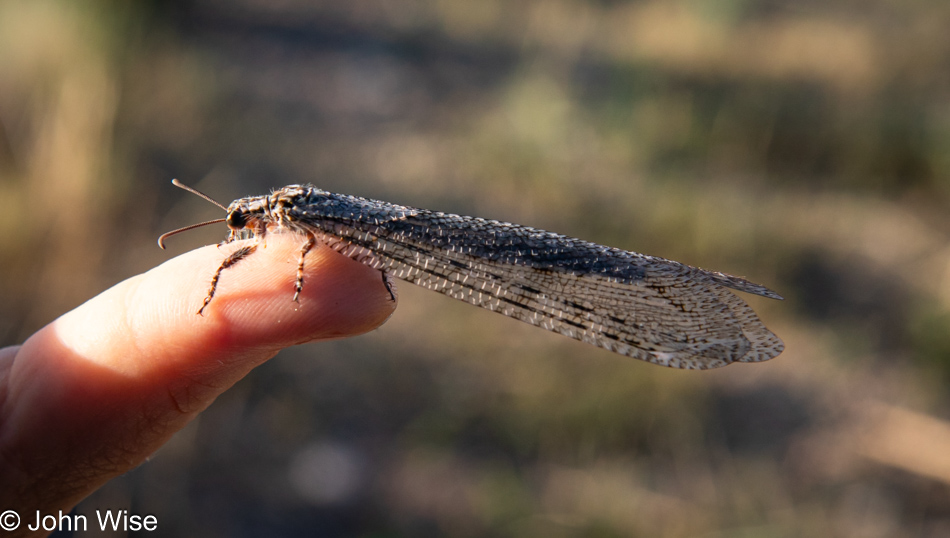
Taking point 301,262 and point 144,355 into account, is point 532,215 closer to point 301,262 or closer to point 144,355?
point 301,262

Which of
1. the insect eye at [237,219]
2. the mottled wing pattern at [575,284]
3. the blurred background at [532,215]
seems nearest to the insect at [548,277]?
the mottled wing pattern at [575,284]

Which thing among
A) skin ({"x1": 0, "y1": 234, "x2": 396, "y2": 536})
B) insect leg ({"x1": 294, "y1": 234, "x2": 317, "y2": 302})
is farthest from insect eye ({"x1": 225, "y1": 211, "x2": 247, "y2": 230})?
insect leg ({"x1": 294, "y1": 234, "x2": 317, "y2": 302})

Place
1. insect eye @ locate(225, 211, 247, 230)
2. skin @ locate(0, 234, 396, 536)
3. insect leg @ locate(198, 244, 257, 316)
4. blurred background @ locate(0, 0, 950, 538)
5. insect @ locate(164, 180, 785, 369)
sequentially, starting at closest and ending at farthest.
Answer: skin @ locate(0, 234, 396, 536)
insect @ locate(164, 180, 785, 369)
insect leg @ locate(198, 244, 257, 316)
insect eye @ locate(225, 211, 247, 230)
blurred background @ locate(0, 0, 950, 538)

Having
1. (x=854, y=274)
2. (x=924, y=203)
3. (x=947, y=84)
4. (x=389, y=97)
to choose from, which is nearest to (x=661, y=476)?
(x=854, y=274)

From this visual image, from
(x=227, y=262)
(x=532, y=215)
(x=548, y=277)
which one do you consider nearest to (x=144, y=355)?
(x=227, y=262)

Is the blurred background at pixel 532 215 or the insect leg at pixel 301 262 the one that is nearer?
the insect leg at pixel 301 262

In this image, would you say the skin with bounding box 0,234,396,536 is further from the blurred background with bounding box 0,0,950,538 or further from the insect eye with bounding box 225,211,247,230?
the blurred background with bounding box 0,0,950,538

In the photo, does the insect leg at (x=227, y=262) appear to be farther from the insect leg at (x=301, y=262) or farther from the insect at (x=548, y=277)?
the insect leg at (x=301, y=262)
